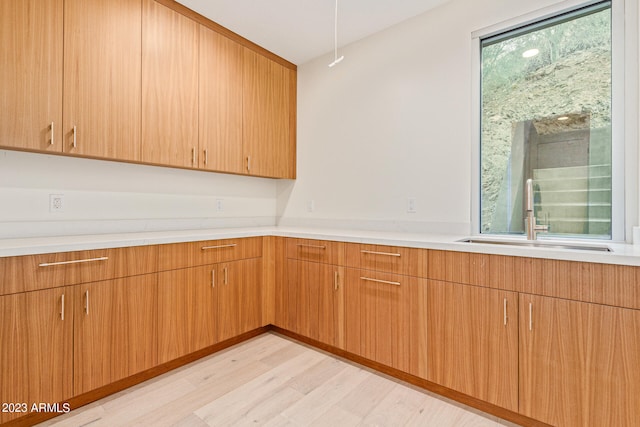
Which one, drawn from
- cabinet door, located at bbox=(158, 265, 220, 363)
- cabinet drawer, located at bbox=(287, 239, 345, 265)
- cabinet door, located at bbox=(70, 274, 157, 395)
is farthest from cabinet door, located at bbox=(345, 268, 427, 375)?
cabinet door, located at bbox=(70, 274, 157, 395)

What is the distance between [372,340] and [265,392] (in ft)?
2.44

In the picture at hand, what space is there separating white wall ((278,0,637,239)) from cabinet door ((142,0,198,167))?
117 cm

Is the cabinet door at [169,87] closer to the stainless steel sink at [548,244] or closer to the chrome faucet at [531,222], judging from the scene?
the stainless steel sink at [548,244]

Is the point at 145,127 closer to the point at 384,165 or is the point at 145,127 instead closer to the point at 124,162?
the point at 124,162

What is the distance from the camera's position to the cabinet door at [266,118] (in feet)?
9.43

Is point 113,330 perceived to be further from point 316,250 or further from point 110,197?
point 316,250

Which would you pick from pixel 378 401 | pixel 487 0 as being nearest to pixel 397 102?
pixel 487 0

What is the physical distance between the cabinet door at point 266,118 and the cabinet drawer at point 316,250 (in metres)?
0.84

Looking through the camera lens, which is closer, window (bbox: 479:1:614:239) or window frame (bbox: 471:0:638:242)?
window frame (bbox: 471:0:638:242)

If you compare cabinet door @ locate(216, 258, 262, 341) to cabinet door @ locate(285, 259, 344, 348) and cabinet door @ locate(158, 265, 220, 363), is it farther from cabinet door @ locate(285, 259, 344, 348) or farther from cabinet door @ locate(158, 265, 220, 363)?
cabinet door @ locate(285, 259, 344, 348)

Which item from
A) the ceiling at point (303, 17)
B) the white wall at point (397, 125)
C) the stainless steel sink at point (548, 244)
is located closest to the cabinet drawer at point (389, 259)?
the stainless steel sink at point (548, 244)

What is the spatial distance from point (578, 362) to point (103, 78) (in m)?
2.97

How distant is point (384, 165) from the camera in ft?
8.71

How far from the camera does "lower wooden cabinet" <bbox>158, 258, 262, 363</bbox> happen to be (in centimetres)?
206
